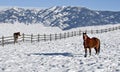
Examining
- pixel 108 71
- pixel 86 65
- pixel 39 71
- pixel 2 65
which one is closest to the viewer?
pixel 108 71

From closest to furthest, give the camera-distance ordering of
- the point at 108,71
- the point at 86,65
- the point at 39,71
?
the point at 108,71
the point at 39,71
the point at 86,65

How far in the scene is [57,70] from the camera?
18250mm

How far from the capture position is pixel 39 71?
18.1 m

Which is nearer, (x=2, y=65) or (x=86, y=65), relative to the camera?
(x=86, y=65)

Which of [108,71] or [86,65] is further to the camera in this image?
[86,65]

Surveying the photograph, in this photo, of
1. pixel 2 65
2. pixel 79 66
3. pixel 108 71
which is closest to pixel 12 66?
pixel 2 65

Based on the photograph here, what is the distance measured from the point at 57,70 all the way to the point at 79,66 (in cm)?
156

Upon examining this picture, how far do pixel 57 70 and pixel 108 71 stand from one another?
9.74 feet

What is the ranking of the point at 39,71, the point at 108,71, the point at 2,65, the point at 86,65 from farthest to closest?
the point at 2,65 < the point at 86,65 < the point at 39,71 < the point at 108,71

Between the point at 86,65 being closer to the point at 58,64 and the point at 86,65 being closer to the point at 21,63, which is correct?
the point at 58,64

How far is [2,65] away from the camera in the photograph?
20953mm

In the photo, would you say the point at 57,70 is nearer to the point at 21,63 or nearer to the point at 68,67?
the point at 68,67

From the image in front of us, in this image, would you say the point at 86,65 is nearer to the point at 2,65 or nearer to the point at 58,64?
the point at 58,64

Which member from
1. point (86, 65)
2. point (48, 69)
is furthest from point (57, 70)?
point (86, 65)
